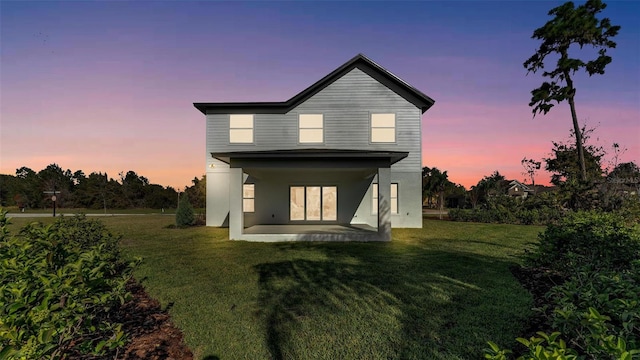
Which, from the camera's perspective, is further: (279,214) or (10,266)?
(279,214)

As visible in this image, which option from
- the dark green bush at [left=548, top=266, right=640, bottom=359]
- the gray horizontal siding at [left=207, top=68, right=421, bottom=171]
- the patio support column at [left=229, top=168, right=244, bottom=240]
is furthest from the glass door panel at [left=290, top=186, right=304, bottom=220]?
the dark green bush at [left=548, top=266, right=640, bottom=359]

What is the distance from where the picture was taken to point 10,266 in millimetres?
2578

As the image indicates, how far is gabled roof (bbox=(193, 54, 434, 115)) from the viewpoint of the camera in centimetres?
1588

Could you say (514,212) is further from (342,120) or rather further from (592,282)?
(592,282)

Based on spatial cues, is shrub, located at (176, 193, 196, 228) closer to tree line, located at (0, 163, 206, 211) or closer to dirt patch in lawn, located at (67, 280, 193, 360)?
dirt patch in lawn, located at (67, 280, 193, 360)

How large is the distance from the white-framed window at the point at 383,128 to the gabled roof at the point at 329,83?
5.11 ft

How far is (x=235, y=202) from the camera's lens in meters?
12.0

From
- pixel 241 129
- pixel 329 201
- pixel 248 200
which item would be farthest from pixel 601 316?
pixel 241 129

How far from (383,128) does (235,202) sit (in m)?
9.22

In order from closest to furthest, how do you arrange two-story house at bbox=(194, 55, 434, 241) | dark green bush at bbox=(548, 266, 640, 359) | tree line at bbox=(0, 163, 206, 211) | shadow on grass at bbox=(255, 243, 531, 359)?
dark green bush at bbox=(548, 266, 640, 359) < shadow on grass at bbox=(255, 243, 531, 359) < two-story house at bbox=(194, 55, 434, 241) < tree line at bbox=(0, 163, 206, 211)

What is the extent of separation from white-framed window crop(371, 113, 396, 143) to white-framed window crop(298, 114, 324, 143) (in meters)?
2.97

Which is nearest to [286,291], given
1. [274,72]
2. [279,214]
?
[279,214]

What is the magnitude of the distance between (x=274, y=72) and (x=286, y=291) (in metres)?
13.0

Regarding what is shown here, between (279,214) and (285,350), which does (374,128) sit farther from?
(285,350)
